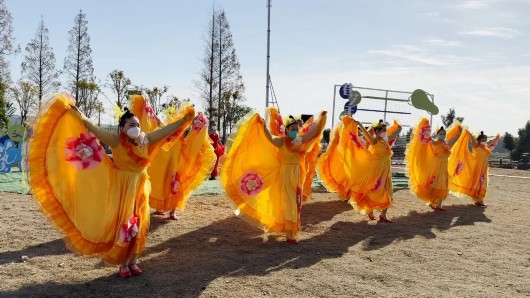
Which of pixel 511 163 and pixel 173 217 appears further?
pixel 511 163

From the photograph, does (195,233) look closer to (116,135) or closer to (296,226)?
(296,226)

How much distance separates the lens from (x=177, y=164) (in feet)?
23.9

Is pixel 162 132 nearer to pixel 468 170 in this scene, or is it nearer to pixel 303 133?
pixel 303 133

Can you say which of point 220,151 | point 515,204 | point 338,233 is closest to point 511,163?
point 515,204

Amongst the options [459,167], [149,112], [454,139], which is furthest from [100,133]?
[459,167]

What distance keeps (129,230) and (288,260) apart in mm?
1928

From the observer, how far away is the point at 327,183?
9.36m

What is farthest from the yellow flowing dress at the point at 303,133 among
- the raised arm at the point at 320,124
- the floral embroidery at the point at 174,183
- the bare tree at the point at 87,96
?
the bare tree at the point at 87,96

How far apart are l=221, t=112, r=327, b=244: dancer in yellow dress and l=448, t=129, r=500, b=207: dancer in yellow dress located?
16.3 ft

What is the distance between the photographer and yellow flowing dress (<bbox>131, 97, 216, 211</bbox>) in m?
7.00

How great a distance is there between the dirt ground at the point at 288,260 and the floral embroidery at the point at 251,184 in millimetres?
667

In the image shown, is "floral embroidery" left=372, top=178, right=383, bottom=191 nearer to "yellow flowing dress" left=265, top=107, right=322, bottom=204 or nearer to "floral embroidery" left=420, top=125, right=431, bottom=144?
"yellow flowing dress" left=265, top=107, right=322, bottom=204

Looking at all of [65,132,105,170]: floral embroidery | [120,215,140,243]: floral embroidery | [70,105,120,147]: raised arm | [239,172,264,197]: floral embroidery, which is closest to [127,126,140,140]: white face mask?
[70,105,120,147]: raised arm

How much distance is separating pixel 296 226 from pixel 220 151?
739 centimetres
